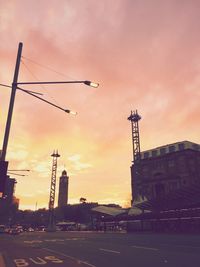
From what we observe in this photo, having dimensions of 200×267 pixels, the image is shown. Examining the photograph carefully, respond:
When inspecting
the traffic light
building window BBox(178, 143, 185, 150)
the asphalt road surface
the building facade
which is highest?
building window BBox(178, 143, 185, 150)

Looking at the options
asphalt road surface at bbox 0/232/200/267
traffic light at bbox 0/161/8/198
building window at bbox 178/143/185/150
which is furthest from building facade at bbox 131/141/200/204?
traffic light at bbox 0/161/8/198

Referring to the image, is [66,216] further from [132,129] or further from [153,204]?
[153,204]

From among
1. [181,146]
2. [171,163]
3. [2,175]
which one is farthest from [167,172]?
[2,175]

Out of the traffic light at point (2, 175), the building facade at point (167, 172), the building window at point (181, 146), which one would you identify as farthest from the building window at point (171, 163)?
the traffic light at point (2, 175)

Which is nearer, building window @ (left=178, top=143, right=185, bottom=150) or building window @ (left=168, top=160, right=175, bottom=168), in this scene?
building window @ (left=168, top=160, right=175, bottom=168)

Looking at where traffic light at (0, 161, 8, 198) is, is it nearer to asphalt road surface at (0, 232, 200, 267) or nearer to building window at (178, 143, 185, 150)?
asphalt road surface at (0, 232, 200, 267)

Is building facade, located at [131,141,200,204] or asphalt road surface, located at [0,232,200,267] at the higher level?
building facade, located at [131,141,200,204]

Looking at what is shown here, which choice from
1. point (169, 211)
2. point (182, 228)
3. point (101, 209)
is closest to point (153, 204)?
point (169, 211)

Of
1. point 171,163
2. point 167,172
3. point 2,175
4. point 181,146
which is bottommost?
point 2,175

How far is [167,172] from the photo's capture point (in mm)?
99562

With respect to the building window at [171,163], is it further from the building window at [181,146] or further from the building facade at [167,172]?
the building window at [181,146]

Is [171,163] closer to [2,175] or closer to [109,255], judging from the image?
[109,255]

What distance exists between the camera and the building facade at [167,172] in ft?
306

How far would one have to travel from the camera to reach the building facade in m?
93.1
